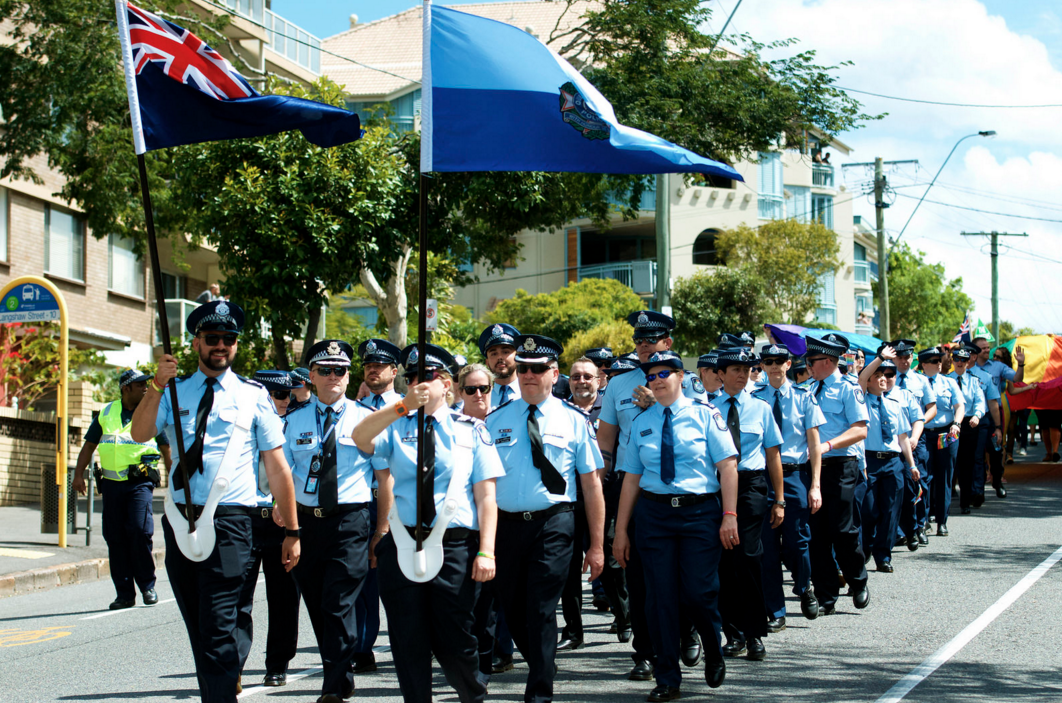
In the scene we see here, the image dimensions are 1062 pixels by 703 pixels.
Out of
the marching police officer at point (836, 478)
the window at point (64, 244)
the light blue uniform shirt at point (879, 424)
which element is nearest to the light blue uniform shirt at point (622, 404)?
the marching police officer at point (836, 478)

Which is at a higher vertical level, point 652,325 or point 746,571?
point 652,325

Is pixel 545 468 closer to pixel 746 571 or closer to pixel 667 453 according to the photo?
pixel 667 453

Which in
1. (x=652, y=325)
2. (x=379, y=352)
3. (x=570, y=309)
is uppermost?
(x=570, y=309)

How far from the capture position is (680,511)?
264 inches

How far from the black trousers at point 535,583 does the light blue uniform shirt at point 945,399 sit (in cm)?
890

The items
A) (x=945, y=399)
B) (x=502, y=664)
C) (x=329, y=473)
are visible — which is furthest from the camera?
(x=945, y=399)

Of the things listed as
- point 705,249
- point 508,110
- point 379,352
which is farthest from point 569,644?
point 705,249

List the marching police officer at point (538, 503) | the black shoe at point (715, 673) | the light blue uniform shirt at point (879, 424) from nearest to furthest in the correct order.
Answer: the marching police officer at point (538, 503) → the black shoe at point (715, 673) → the light blue uniform shirt at point (879, 424)

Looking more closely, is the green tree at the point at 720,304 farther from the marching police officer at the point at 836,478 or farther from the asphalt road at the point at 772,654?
the marching police officer at the point at 836,478

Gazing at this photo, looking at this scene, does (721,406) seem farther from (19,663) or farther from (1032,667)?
(19,663)

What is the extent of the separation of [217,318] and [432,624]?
6.08ft

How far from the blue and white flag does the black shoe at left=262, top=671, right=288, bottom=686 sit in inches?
132

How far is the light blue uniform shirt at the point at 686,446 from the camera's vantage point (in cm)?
674

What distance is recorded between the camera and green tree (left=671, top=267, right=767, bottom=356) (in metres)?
42.9
